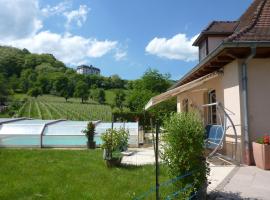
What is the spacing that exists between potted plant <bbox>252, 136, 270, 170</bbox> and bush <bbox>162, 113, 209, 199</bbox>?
4.48 meters

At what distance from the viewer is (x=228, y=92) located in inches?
548

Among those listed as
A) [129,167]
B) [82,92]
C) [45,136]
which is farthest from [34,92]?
[129,167]

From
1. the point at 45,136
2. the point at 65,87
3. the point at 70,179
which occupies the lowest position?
the point at 70,179

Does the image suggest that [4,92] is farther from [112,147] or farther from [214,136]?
[214,136]

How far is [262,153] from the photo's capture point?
11.1m

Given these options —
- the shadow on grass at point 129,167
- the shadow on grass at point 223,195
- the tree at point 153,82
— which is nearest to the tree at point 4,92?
the tree at point 153,82

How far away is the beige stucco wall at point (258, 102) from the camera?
40.8ft

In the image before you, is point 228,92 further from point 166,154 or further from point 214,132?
point 166,154

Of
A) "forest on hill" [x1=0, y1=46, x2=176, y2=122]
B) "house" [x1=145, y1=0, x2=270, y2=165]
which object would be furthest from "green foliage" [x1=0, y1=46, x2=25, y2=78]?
"house" [x1=145, y1=0, x2=270, y2=165]

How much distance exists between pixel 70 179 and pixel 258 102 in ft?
24.6

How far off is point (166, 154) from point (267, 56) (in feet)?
23.4

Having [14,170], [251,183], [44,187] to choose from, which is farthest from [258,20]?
[14,170]

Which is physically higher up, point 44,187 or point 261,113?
point 261,113

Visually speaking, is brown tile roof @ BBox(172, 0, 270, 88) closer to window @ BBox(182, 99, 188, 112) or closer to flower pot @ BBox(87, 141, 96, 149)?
flower pot @ BBox(87, 141, 96, 149)
